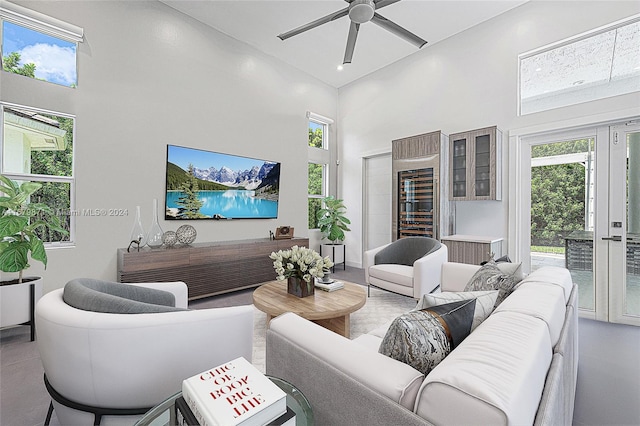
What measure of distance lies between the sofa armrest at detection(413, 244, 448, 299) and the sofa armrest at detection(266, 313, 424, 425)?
2258 millimetres

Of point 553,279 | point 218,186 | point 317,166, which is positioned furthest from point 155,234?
point 553,279

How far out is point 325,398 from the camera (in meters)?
0.93

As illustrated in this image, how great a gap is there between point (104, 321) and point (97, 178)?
118 inches

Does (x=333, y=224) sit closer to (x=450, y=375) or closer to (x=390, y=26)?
(x=390, y=26)

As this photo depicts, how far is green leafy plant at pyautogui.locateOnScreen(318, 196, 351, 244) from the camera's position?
220 inches

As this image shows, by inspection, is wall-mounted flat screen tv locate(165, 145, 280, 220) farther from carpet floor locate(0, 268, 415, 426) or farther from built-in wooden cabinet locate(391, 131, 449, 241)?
built-in wooden cabinet locate(391, 131, 449, 241)

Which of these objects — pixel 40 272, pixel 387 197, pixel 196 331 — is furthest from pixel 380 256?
pixel 40 272

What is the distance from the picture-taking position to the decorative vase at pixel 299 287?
8.57 ft

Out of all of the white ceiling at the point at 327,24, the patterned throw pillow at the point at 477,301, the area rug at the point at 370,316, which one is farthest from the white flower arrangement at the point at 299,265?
the white ceiling at the point at 327,24

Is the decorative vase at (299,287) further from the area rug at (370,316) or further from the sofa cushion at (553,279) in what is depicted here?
the sofa cushion at (553,279)

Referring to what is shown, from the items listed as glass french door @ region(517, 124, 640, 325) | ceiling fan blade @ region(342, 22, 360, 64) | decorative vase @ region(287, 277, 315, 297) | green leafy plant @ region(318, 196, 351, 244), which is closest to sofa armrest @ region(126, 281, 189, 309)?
decorative vase @ region(287, 277, 315, 297)

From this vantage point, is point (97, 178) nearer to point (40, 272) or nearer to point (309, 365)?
point (40, 272)

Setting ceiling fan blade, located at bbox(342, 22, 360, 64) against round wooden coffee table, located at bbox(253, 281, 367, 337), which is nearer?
round wooden coffee table, located at bbox(253, 281, 367, 337)

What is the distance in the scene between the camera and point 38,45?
3158 millimetres
